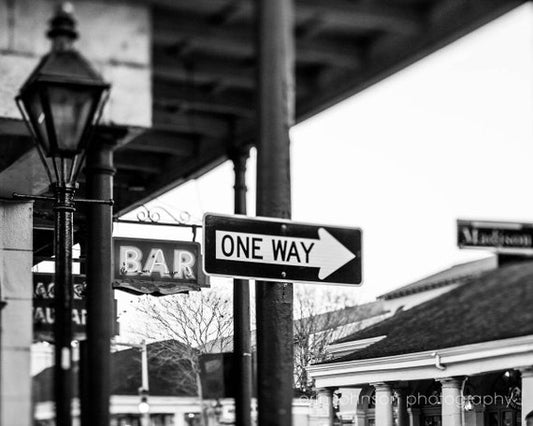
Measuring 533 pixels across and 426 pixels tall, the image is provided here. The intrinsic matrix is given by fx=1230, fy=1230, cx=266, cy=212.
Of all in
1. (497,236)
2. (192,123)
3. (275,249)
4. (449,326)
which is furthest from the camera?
(449,326)

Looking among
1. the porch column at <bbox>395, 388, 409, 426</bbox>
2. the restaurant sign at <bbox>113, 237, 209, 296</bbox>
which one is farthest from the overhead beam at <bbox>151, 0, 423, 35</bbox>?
the porch column at <bbox>395, 388, 409, 426</bbox>

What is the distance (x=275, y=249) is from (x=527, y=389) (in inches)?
786

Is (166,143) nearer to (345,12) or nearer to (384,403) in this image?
(345,12)

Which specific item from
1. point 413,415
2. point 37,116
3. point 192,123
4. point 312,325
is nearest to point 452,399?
point 413,415

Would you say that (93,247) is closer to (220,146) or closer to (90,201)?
(90,201)

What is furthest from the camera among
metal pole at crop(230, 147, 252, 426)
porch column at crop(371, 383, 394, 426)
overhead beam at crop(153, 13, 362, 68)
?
porch column at crop(371, 383, 394, 426)

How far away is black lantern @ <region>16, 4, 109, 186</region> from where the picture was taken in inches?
292

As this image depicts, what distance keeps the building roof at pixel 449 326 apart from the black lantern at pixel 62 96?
50.0 feet

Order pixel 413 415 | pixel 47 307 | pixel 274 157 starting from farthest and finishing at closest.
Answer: pixel 413 415
pixel 47 307
pixel 274 157

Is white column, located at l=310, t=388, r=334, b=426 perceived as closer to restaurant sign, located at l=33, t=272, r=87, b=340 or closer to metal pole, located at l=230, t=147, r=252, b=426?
metal pole, located at l=230, t=147, r=252, b=426

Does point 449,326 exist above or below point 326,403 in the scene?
above

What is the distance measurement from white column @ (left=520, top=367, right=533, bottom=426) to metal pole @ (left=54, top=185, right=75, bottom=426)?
18.8m

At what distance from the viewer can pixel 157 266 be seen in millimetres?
14508

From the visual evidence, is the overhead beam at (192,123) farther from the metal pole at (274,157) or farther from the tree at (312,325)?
the tree at (312,325)
